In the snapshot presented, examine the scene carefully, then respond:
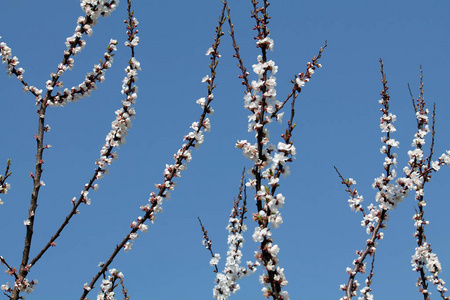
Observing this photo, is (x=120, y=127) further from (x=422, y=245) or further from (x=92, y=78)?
(x=422, y=245)

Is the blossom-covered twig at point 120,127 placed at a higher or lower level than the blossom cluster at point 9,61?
lower

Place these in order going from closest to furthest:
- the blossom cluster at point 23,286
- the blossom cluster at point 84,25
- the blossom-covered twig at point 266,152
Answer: the blossom-covered twig at point 266,152, the blossom cluster at point 23,286, the blossom cluster at point 84,25

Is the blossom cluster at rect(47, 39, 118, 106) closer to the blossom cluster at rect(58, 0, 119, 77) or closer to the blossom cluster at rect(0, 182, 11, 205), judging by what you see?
the blossom cluster at rect(58, 0, 119, 77)

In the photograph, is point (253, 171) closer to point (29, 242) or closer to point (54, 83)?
point (29, 242)

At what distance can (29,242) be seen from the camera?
555cm

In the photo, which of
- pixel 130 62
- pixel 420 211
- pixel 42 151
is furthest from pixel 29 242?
pixel 420 211

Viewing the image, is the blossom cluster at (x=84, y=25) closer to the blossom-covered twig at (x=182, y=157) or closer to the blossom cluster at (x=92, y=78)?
the blossom cluster at (x=92, y=78)

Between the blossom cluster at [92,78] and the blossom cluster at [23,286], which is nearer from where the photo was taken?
the blossom cluster at [23,286]

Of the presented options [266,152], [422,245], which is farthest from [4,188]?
[422,245]

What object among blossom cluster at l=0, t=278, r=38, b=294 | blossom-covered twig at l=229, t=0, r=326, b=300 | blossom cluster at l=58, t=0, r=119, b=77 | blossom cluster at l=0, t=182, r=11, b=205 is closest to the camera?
blossom-covered twig at l=229, t=0, r=326, b=300

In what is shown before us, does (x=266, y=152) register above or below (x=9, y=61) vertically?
below

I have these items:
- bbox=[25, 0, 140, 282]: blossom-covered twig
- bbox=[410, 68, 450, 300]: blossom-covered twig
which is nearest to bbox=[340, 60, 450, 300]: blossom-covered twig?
bbox=[410, 68, 450, 300]: blossom-covered twig

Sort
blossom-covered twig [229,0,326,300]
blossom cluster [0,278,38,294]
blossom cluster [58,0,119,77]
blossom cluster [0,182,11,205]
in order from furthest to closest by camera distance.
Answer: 1. blossom cluster [58,0,119,77]
2. blossom cluster [0,182,11,205]
3. blossom cluster [0,278,38,294]
4. blossom-covered twig [229,0,326,300]

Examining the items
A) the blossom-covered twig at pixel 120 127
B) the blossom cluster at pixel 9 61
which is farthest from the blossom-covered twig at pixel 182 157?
the blossom cluster at pixel 9 61
